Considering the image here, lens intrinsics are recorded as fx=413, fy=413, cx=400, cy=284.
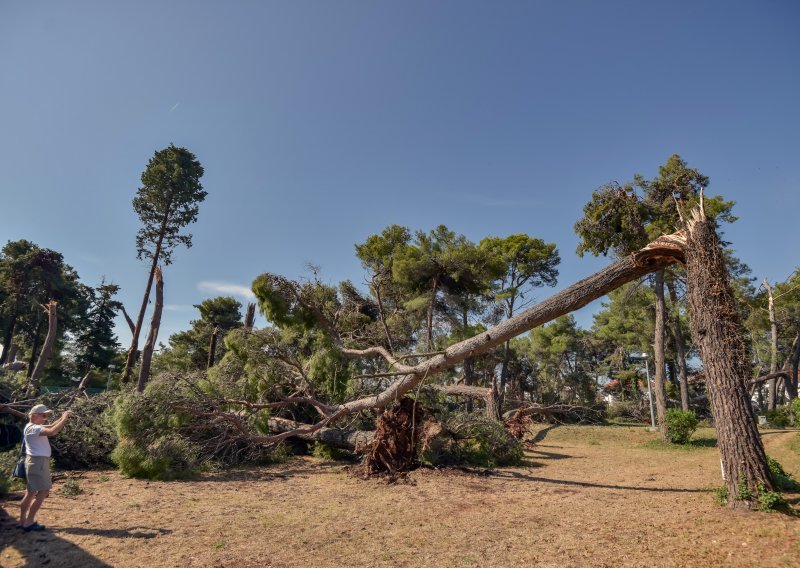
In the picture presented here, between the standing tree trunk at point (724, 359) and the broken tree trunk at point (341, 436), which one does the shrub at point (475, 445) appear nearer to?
the broken tree trunk at point (341, 436)

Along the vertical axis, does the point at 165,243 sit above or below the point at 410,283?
above

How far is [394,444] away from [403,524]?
301 cm

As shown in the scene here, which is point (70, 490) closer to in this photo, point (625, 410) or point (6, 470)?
point (6, 470)

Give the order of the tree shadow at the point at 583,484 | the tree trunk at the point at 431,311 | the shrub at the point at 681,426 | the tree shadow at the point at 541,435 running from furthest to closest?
the tree trunk at the point at 431,311, the tree shadow at the point at 541,435, the shrub at the point at 681,426, the tree shadow at the point at 583,484

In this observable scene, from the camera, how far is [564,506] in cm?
496

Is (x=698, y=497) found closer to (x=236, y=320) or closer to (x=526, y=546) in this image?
(x=526, y=546)

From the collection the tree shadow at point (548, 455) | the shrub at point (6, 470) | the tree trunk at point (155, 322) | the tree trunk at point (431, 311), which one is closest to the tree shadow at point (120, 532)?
the shrub at point (6, 470)

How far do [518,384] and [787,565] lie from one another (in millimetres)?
30567

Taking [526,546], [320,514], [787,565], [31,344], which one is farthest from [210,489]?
[31,344]

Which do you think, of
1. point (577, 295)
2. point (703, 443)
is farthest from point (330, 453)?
point (703, 443)

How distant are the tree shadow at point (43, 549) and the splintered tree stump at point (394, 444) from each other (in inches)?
171

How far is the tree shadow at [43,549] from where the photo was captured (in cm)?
326

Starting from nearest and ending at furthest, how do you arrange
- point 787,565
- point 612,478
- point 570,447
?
1. point 787,565
2. point 612,478
3. point 570,447

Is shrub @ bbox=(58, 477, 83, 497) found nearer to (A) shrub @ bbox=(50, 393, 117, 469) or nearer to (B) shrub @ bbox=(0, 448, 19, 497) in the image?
(B) shrub @ bbox=(0, 448, 19, 497)
